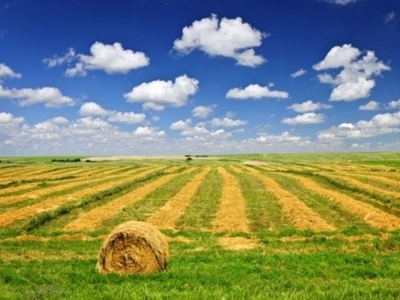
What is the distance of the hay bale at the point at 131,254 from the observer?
12836 mm

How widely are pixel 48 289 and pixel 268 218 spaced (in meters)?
15.5

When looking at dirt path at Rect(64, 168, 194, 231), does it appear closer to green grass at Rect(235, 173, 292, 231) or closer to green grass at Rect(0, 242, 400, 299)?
green grass at Rect(235, 173, 292, 231)

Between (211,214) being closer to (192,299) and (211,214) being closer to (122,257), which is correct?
(122,257)

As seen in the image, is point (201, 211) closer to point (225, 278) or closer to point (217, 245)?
point (217, 245)

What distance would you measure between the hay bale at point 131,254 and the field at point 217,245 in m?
0.52

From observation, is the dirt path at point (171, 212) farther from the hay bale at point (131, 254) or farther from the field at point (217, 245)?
the hay bale at point (131, 254)

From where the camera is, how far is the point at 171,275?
1205 cm

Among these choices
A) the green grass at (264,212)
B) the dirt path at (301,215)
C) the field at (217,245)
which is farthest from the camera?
the green grass at (264,212)

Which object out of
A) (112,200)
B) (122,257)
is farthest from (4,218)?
(122,257)

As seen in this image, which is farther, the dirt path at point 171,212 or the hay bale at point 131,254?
the dirt path at point 171,212

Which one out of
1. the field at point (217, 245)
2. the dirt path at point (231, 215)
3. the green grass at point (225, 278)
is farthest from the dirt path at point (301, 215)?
the green grass at point (225, 278)

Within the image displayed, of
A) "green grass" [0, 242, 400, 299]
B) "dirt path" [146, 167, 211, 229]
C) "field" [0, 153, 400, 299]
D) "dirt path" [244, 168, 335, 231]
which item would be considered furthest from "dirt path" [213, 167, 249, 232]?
"green grass" [0, 242, 400, 299]

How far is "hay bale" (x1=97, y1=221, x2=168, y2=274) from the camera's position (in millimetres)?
12836

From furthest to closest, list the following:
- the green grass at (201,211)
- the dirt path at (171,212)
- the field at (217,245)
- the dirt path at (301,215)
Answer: the dirt path at (171,212) → the green grass at (201,211) → the dirt path at (301,215) → the field at (217,245)
